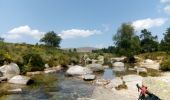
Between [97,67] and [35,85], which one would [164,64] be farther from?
[35,85]

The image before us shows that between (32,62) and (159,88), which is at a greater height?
(32,62)

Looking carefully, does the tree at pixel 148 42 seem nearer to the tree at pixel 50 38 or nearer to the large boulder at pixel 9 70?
the tree at pixel 50 38

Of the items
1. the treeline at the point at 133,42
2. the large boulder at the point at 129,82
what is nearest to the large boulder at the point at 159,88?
the large boulder at the point at 129,82

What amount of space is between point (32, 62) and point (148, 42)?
85.0m

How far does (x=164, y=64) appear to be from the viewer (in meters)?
53.5

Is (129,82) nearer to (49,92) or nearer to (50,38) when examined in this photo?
(49,92)

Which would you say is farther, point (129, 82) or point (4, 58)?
point (4, 58)

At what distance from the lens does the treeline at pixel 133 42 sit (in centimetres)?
9826

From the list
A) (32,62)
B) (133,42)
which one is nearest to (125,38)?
(133,42)

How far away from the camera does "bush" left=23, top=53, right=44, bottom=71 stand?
161 ft

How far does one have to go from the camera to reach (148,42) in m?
128

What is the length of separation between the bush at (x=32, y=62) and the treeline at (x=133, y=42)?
1715 inches

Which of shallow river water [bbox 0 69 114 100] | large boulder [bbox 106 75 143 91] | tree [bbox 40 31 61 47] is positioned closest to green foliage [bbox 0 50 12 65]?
shallow river water [bbox 0 69 114 100]

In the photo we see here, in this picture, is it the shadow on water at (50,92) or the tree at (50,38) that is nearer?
the shadow on water at (50,92)
